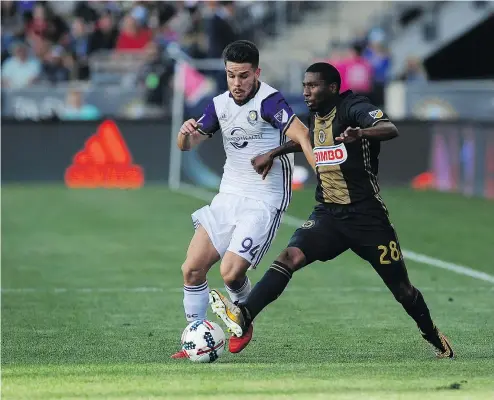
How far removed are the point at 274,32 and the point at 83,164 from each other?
8.30 m

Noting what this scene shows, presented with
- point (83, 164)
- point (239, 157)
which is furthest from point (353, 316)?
point (83, 164)

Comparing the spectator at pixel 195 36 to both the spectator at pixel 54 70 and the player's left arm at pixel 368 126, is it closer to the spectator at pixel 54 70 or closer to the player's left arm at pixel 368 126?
the spectator at pixel 54 70

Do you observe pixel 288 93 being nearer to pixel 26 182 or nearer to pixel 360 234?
pixel 26 182

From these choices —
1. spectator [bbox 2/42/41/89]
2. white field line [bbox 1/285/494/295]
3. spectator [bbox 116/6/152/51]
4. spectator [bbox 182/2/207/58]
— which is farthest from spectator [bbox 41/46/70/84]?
white field line [bbox 1/285/494/295]

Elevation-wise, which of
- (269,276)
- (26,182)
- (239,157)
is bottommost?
(26,182)

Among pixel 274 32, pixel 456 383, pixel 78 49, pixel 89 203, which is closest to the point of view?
pixel 456 383

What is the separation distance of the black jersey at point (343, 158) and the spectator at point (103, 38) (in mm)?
20285

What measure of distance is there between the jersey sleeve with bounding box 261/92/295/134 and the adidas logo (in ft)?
53.5

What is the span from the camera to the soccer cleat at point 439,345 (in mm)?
8398

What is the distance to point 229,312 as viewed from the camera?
26.3ft

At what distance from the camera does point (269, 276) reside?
8.23 m

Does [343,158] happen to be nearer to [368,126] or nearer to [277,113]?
[368,126]

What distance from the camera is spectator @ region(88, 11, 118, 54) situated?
92.7ft

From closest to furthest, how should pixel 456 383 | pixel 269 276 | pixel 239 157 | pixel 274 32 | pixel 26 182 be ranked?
1. pixel 456 383
2. pixel 269 276
3. pixel 239 157
4. pixel 26 182
5. pixel 274 32
